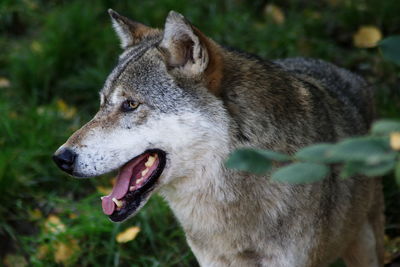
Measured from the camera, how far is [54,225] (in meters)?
4.68

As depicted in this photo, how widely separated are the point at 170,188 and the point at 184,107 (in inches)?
19.1

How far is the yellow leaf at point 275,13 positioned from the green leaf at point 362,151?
544 cm

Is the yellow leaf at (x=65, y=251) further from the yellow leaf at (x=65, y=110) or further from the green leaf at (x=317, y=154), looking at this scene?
the green leaf at (x=317, y=154)

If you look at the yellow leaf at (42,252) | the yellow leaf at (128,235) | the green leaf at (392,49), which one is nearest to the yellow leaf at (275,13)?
the yellow leaf at (128,235)

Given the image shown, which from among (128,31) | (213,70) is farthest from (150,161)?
(128,31)

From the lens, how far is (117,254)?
463cm

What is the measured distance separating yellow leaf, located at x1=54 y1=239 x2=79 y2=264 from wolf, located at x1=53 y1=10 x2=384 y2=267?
1249 millimetres

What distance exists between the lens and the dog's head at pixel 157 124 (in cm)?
329

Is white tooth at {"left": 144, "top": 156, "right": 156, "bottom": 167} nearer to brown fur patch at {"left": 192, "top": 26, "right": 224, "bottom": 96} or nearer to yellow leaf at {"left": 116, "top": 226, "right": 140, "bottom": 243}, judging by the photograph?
brown fur patch at {"left": 192, "top": 26, "right": 224, "bottom": 96}

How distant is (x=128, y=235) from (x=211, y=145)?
153 centimetres

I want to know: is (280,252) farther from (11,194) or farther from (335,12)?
(335,12)

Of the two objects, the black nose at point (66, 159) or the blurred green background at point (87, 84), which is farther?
the blurred green background at point (87, 84)

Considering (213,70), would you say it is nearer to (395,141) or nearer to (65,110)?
(395,141)

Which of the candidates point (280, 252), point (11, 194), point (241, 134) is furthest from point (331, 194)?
point (11, 194)
